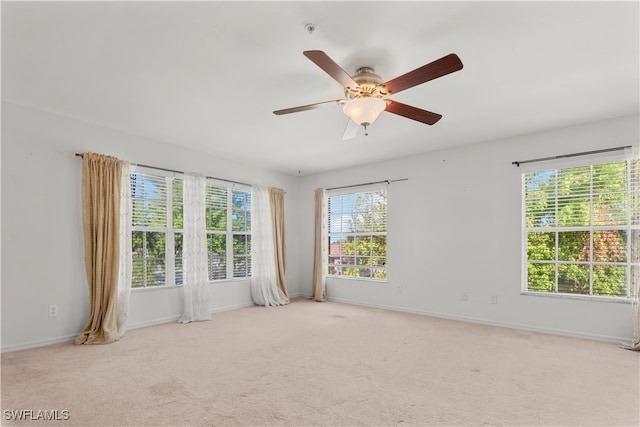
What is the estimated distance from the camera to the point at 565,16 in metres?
2.14

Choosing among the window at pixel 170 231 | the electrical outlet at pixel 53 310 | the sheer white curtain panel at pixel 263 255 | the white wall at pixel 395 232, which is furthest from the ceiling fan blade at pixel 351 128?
the electrical outlet at pixel 53 310

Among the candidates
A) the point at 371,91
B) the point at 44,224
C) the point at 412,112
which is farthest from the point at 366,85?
the point at 44,224

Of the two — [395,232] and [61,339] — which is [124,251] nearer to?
[61,339]

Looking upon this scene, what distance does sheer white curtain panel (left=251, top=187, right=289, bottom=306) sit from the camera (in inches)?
237

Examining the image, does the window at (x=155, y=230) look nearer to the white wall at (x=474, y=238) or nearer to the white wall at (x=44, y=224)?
the white wall at (x=44, y=224)

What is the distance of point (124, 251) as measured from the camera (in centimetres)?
428

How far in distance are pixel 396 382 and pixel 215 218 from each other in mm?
3919

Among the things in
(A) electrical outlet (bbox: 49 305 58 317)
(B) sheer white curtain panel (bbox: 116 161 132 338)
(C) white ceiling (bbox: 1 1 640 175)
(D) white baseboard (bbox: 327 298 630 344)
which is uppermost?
(C) white ceiling (bbox: 1 1 640 175)

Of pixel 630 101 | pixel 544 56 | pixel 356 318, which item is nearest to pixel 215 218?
pixel 356 318

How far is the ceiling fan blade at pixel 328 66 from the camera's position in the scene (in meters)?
1.93

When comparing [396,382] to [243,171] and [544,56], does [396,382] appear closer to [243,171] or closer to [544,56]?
[544,56]

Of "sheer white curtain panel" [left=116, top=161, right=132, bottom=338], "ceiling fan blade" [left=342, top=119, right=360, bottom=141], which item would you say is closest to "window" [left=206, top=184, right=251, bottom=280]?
"sheer white curtain panel" [left=116, top=161, right=132, bottom=338]

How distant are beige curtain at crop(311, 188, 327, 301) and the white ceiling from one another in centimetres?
260

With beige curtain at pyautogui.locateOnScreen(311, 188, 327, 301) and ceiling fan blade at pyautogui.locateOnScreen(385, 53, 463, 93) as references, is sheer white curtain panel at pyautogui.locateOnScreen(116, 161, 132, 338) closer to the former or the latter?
beige curtain at pyautogui.locateOnScreen(311, 188, 327, 301)
